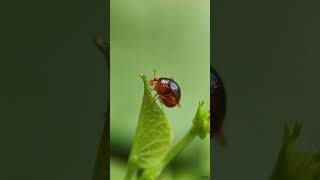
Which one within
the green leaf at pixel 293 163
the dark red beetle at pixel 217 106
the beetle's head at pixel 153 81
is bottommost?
the green leaf at pixel 293 163

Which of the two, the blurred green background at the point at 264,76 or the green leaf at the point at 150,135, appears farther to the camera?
the blurred green background at the point at 264,76

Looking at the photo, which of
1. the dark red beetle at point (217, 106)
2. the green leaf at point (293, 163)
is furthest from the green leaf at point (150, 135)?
the green leaf at point (293, 163)

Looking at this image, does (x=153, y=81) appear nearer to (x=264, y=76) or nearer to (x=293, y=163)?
(x=264, y=76)

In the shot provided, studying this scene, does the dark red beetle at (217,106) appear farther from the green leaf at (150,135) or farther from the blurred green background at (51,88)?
the blurred green background at (51,88)

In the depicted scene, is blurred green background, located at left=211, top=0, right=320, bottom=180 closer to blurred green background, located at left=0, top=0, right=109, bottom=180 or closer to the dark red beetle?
the dark red beetle

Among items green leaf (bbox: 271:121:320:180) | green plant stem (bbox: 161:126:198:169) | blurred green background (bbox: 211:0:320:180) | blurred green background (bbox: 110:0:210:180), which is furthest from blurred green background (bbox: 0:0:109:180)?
green leaf (bbox: 271:121:320:180)

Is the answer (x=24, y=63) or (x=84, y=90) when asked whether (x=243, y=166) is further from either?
(x=24, y=63)

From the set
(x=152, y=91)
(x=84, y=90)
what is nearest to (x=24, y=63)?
(x=84, y=90)
